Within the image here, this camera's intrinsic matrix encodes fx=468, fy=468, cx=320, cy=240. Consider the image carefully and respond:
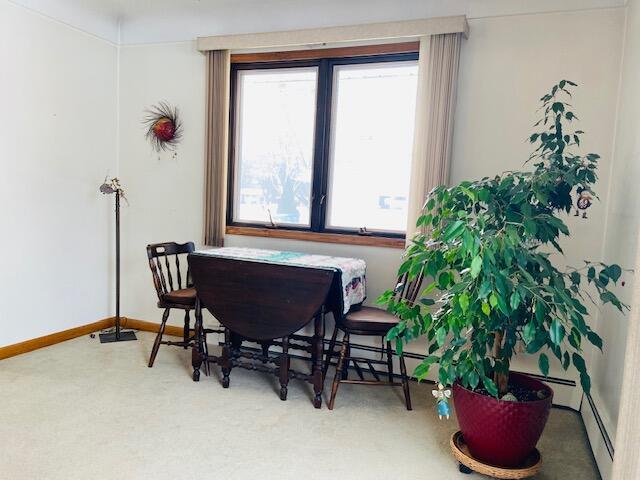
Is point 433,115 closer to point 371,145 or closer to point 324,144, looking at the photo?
point 371,145

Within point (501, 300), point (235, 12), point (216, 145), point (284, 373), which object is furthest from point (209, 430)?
point (235, 12)

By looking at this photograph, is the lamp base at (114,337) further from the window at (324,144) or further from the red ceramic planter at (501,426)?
the red ceramic planter at (501,426)

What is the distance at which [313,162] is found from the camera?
327 cm

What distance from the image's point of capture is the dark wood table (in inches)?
98.6

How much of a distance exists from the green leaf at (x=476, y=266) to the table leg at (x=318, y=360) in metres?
1.16

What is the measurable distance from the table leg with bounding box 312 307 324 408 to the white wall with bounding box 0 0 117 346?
6.76 feet

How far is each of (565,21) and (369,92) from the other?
3.90 feet

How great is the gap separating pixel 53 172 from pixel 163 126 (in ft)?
2.76

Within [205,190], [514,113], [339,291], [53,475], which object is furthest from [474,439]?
[205,190]

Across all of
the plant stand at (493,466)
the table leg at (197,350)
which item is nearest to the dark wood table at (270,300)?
the table leg at (197,350)

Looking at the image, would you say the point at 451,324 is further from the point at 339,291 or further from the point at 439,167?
A: the point at 439,167

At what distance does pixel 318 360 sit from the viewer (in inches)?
102

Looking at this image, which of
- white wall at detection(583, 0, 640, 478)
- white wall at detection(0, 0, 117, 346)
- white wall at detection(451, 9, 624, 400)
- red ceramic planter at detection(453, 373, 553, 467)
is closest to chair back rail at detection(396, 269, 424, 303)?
white wall at detection(451, 9, 624, 400)

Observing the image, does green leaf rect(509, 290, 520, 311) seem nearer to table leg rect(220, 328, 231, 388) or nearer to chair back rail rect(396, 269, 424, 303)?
chair back rail rect(396, 269, 424, 303)
